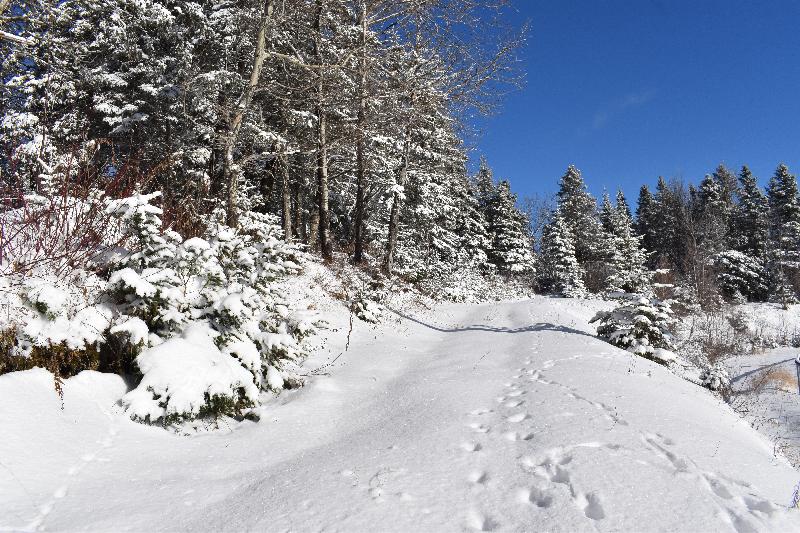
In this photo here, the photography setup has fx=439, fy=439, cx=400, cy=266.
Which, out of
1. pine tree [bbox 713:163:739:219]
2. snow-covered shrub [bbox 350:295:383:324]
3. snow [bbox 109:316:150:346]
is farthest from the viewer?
pine tree [bbox 713:163:739:219]

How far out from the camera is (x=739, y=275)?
3628 centimetres

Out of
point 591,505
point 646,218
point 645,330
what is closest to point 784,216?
point 646,218

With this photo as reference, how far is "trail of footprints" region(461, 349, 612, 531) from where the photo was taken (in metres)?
2.44

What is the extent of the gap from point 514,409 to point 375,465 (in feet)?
5.94

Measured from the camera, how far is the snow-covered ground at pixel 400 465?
94.0 inches

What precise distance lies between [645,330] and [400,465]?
764 cm

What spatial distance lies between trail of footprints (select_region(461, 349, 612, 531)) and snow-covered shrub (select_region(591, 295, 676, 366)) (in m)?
5.09

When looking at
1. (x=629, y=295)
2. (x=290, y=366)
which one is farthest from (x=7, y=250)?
(x=629, y=295)

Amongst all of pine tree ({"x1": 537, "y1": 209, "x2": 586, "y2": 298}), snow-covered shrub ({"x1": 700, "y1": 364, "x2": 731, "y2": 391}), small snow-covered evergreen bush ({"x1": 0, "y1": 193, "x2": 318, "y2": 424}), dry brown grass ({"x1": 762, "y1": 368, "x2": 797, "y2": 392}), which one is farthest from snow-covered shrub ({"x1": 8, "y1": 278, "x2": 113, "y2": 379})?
pine tree ({"x1": 537, "y1": 209, "x2": 586, "y2": 298})

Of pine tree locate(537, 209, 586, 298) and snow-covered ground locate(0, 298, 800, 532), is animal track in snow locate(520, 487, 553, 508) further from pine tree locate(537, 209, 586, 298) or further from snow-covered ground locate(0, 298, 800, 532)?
pine tree locate(537, 209, 586, 298)

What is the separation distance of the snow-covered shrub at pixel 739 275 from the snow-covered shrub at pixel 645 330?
31073mm

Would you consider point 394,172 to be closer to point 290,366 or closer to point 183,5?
point 183,5

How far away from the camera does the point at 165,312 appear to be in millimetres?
4227

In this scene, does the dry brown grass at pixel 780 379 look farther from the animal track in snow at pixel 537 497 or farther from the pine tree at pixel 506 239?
the pine tree at pixel 506 239
